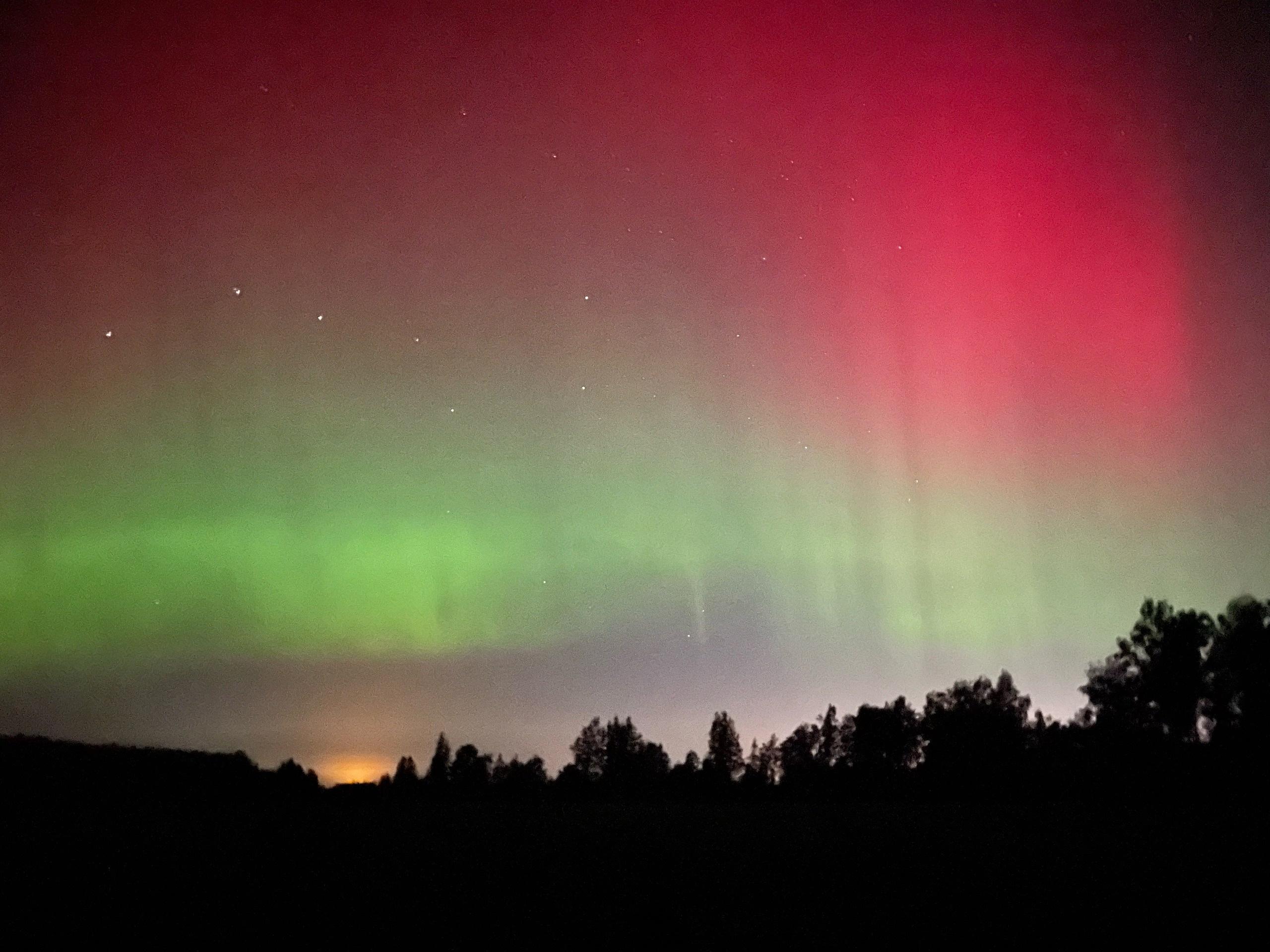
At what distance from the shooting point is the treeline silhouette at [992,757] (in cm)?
4050

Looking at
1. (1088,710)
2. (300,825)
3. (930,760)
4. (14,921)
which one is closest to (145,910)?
(14,921)

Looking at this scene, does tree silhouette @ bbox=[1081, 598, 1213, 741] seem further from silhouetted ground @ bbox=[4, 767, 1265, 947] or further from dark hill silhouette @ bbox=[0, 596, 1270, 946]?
silhouetted ground @ bbox=[4, 767, 1265, 947]

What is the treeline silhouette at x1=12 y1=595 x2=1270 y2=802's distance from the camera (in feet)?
133

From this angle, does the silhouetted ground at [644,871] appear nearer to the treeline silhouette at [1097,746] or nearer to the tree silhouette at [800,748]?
the treeline silhouette at [1097,746]

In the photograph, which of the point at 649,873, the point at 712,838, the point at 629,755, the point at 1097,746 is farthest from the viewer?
the point at 629,755

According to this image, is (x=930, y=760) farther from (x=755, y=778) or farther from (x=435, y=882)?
(x=435, y=882)

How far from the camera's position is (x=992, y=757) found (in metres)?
81.0

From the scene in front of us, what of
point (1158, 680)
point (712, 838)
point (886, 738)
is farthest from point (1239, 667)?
point (712, 838)

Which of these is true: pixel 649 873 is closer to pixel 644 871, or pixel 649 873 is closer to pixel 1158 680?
pixel 644 871

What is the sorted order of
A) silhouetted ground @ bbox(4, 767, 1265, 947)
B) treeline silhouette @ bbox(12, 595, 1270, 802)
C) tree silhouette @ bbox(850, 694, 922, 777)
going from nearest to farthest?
silhouetted ground @ bbox(4, 767, 1265, 947) → treeline silhouette @ bbox(12, 595, 1270, 802) → tree silhouette @ bbox(850, 694, 922, 777)

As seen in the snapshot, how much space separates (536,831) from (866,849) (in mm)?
9524

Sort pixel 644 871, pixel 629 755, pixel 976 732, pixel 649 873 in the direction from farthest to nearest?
pixel 629 755
pixel 976 732
pixel 644 871
pixel 649 873

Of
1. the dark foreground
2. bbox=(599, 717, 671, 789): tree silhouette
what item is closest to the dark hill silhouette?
the dark foreground

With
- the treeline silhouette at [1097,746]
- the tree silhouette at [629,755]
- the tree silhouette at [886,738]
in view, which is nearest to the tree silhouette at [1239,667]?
the treeline silhouette at [1097,746]
